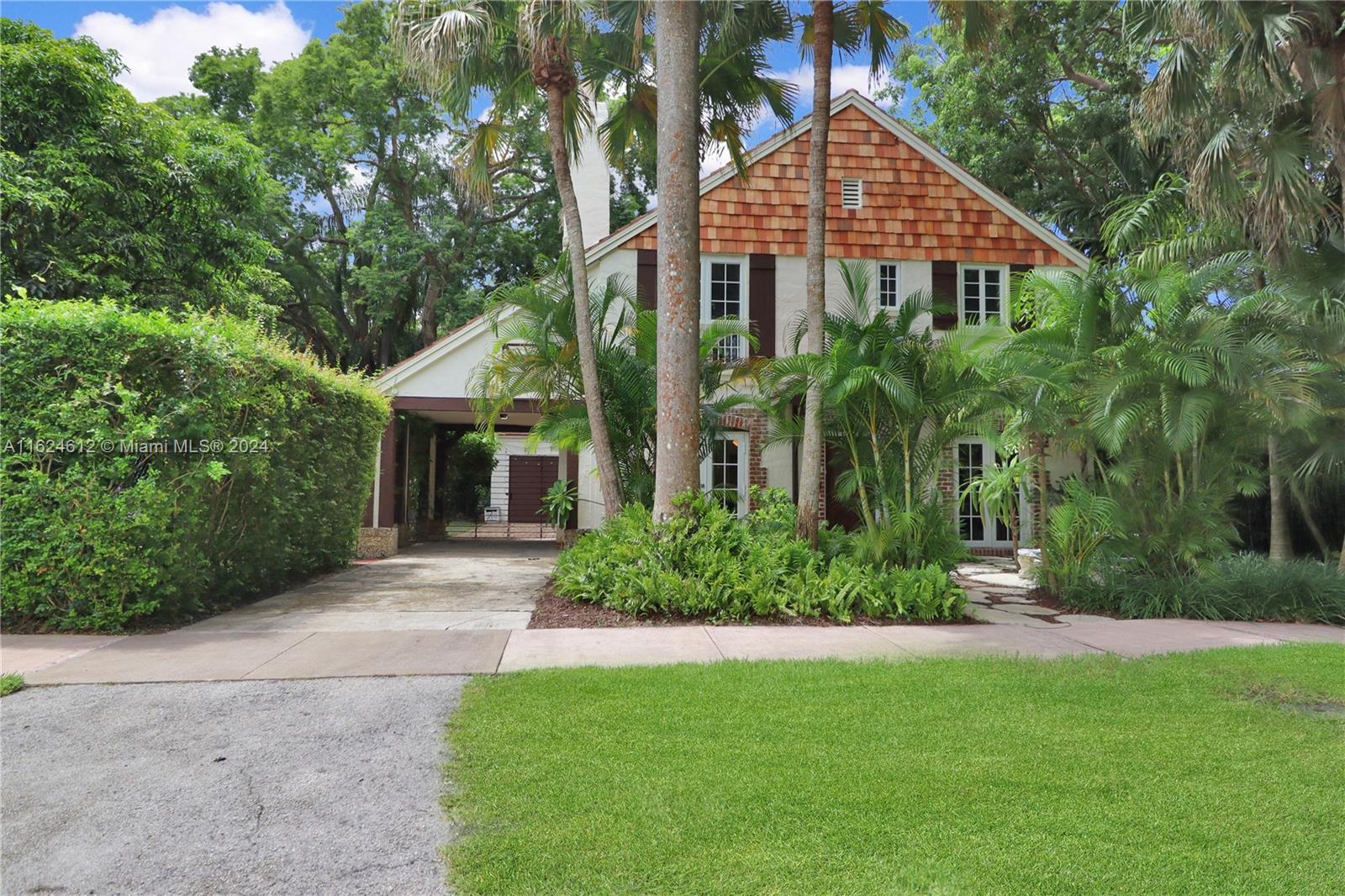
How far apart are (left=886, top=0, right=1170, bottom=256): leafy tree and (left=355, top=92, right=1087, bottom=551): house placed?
3480 mm

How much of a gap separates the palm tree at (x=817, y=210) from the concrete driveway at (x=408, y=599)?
129 inches

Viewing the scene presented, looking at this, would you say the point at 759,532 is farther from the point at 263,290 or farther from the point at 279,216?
the point at 279,216

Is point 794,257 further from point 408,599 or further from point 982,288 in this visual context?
point 408,599

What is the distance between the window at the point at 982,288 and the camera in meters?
15.1

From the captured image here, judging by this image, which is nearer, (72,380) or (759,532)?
(72,380)

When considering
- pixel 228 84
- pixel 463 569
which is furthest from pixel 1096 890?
pixel 228 84

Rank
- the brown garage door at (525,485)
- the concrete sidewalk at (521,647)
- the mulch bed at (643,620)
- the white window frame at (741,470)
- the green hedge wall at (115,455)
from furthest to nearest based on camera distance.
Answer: the brown garage door at (525,485) < the white window frame at (741,470) < the mulch bed at (643,620) < the green hedge wall at (115,455) < the concrete sidewalk at (521,647)

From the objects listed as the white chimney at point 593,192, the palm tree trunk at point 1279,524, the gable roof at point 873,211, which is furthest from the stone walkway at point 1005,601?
the white chimney at point 593,192

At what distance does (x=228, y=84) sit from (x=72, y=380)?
22262 mm

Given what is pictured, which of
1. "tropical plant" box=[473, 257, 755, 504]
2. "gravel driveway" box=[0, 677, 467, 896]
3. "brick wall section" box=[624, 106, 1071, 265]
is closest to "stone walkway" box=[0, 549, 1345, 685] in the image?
"gravel driveway" box=[0, 677, 467, 896]

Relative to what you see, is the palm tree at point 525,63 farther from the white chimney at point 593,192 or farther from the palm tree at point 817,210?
the white chimney at point 593,192

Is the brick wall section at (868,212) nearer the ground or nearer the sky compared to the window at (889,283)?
nearer the sky

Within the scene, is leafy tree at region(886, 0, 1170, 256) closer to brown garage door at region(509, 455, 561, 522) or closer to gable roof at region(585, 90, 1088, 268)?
gable roof at region(585, 90, 1088, 268)

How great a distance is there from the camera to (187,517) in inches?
262
